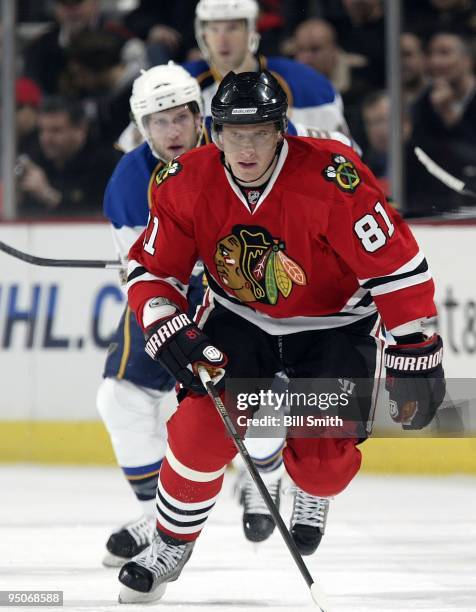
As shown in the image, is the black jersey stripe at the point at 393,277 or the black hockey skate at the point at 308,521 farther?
the black hockey skate at the point at 308,521

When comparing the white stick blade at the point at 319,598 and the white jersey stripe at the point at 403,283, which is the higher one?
the white jersey stripe at the point at 403,283

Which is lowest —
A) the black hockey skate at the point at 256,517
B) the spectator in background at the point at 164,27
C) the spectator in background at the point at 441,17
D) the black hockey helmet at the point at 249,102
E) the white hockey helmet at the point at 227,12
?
the black hockey skate at the point at 256,517

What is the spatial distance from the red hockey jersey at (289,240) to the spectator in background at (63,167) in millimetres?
2415

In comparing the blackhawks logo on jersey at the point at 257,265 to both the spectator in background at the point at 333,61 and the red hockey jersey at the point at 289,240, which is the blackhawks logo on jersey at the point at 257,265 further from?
the spectator in background at the point at 333,61

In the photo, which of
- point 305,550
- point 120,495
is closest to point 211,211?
point 305,550

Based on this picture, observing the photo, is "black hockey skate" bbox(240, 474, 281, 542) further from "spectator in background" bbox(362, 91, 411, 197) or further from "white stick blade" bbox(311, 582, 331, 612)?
"spectator in background" bbox(362, 91, 411, 197)

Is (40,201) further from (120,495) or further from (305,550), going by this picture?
(305,550)

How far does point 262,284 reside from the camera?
9.96 feet

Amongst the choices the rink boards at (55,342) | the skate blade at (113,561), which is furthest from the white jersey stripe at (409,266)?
the rink boards at (55,342)

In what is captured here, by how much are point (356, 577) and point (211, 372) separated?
78 centimetres

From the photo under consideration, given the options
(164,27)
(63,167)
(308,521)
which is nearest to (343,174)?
(308,521)

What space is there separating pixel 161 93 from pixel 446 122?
2061 mm

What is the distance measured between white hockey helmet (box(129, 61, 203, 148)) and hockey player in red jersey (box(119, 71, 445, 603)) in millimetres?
551

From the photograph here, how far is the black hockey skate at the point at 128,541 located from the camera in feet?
12.2
